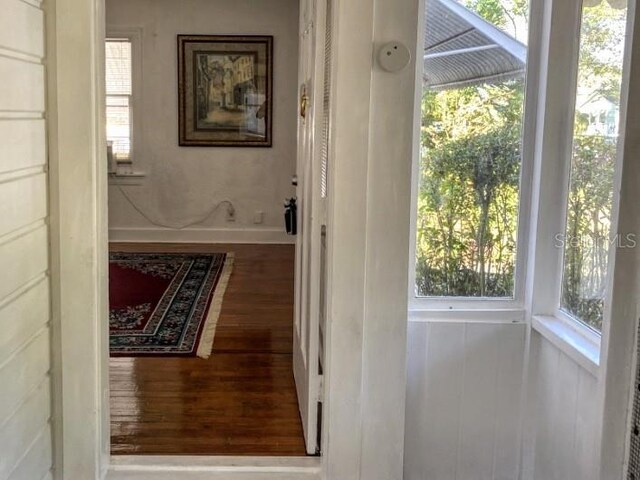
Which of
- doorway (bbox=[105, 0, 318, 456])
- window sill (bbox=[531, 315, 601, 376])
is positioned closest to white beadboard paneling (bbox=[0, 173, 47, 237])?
window sill (bbox=[531, 315, 601, 376])

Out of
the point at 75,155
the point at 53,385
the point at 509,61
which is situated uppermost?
the point at 509,61

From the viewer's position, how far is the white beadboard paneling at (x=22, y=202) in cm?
178

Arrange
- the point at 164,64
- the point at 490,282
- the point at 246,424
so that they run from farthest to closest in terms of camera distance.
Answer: the point at 164,64 < the point at 246,424 < the point at 490,282

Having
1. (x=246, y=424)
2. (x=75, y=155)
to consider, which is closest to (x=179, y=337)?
(x=246, y=424)

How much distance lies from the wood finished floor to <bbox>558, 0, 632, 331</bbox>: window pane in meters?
1.18

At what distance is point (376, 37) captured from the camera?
221 centimetres

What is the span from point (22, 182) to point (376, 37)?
1116 mm

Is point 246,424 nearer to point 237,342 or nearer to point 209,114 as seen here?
point 237,342

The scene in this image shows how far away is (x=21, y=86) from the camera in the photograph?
190cm

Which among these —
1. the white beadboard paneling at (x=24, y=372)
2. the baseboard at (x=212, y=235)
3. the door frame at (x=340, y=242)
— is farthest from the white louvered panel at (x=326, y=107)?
the baseboard at (x=212, y=235)

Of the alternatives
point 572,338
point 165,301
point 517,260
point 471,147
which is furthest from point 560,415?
point 165,301

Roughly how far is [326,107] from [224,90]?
4519 mm

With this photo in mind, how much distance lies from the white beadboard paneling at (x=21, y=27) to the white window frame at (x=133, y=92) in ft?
16.1

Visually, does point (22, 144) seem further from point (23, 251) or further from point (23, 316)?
point (23, 316)
